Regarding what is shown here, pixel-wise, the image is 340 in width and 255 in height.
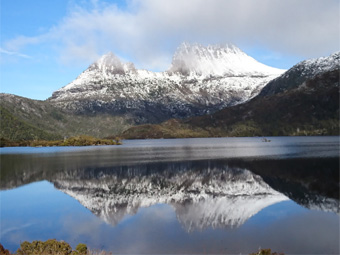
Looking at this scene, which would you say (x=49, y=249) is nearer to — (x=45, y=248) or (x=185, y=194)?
(x=45, y=248)

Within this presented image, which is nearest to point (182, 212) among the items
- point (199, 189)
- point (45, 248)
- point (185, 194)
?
point (185, 194)

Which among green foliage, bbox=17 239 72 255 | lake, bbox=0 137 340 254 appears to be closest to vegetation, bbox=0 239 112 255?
green foliage, bbox=17 239 72 255

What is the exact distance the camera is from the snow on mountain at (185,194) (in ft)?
132

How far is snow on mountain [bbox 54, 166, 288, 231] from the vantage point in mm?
40281

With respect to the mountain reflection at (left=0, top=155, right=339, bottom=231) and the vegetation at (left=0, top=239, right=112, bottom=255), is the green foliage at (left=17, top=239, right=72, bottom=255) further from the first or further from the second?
the mountain reflection at (left=0, top=155, right=339, bottom=231)

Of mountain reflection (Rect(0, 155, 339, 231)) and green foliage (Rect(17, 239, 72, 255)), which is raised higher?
green foliage (Rect(17, 239, 72, 255))

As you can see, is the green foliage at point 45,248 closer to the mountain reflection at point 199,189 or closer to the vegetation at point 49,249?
the vegetation at point 49,249

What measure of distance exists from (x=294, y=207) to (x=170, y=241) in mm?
20180

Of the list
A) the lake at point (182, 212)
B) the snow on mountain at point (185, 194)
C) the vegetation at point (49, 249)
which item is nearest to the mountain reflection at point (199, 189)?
the snow on mountain at point (185, 194)

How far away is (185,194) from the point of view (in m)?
53.0

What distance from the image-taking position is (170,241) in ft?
102

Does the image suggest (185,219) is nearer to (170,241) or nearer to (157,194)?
(170,241)

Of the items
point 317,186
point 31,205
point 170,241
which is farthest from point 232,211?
point 31,205

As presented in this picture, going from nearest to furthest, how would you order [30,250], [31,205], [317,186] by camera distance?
[30,250]
[31,205]
[317,186]
